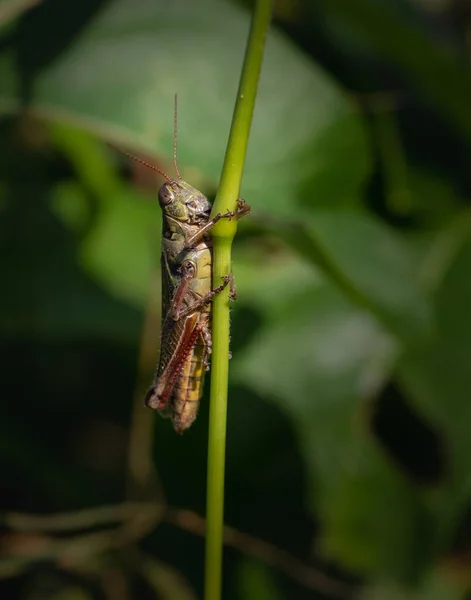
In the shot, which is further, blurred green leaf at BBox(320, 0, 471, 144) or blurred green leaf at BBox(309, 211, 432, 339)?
blurred green leaf at BBox(320, 0, 471, 144)

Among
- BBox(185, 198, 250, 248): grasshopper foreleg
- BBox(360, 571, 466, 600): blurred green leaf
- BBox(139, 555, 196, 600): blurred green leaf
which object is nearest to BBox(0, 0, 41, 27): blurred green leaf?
BBox(185, 198, 250, 248): grasshopper foreleg

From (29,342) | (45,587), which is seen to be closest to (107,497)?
(45,587)

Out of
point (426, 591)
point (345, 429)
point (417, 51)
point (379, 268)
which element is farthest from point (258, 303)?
point (426, 591)

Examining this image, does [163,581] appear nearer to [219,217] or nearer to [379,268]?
[379,268]

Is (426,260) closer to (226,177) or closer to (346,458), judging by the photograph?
(346,458)

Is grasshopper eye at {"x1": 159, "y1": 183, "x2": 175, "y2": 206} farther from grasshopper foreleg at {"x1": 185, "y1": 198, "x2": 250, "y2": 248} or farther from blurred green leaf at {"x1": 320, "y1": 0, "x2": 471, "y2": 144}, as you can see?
blurred green leaf at {"x1": 320, "y1": 0, "x2": 471, "y2": 144}

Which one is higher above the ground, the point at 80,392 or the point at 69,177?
the point at 69,177

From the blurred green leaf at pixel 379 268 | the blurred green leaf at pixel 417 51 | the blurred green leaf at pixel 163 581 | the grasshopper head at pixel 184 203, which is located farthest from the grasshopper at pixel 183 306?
the blurred green leaf at pixel 163 581

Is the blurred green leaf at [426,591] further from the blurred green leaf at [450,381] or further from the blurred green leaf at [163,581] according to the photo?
the blurred green leaf at [163,581]
